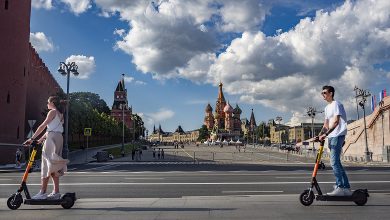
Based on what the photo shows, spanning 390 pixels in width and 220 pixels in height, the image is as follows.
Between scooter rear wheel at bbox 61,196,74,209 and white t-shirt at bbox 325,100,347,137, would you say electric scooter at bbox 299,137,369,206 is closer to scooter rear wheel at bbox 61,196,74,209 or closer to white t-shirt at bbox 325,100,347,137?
white t-shirt at bbox 325,100,347,137

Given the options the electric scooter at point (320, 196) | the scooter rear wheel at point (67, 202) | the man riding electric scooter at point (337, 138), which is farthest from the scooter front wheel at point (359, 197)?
the scooter rear wheel at point (67, 202)

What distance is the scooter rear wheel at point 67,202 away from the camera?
749 cm

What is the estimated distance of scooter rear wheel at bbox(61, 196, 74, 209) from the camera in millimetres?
7488

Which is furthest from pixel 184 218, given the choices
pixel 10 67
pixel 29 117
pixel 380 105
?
pixel 380 105

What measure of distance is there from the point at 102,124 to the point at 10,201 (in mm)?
93149

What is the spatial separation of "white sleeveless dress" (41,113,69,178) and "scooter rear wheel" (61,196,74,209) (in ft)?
1.58

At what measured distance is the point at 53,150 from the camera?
7.46 m

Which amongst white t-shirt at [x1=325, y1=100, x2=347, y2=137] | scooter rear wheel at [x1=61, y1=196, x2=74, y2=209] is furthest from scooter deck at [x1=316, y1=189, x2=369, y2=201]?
scooter rear wheel at [x1=61, y1=196, x2=74, y2=209]

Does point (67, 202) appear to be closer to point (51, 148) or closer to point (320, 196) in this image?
point (51, 148)

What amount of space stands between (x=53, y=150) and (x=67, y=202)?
97cm

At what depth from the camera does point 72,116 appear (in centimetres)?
6869

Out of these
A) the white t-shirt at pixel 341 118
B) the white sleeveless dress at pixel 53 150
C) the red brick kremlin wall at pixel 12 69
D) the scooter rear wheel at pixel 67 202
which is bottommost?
the scooter rear wheel at pixel 67 202

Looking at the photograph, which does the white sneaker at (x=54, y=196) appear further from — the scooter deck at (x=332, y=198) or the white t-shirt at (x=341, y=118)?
the white t-shirt at (x=341, y=118)

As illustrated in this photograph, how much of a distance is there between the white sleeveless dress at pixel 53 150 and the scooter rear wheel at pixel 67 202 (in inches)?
18.9
